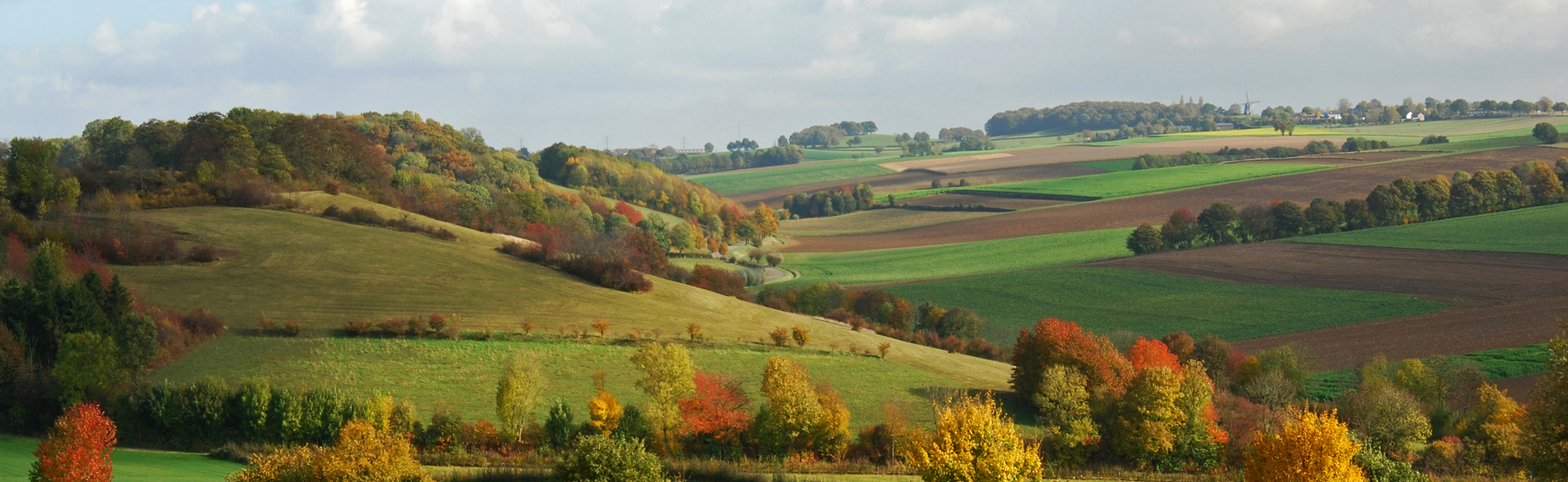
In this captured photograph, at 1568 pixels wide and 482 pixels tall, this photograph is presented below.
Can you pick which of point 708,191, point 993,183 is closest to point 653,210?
point 708,191

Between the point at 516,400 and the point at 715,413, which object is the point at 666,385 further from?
the point at 516,400

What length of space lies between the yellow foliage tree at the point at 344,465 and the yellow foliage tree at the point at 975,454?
14.0 metres

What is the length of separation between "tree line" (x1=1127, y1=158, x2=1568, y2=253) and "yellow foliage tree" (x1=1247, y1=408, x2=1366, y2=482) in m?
74.5

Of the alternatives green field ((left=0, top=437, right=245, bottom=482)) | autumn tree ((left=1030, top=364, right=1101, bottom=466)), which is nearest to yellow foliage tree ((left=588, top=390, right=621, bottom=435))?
green field ((left=0, top=437, right=245, bottom=482))

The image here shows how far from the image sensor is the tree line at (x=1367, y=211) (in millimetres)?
102750

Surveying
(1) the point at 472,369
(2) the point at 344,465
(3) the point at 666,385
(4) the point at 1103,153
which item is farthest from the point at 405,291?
(4) the point at 1103,153

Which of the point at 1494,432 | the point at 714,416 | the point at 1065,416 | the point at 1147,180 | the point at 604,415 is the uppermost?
the point at 1147,180

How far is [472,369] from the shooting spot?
175 feet

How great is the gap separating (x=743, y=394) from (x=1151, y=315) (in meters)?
40.8

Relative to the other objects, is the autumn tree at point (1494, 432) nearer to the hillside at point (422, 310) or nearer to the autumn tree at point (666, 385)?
the hillside at point (422, 310)

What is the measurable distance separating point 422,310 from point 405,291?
375 cm

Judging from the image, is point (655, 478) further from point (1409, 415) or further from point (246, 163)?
point (246, 163)

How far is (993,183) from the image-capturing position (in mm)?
163750

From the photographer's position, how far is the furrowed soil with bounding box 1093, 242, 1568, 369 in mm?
65562
